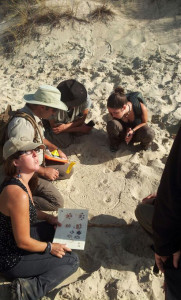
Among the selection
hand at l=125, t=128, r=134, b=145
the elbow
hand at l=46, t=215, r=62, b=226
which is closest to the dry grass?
hand at l=125, t=128, r=134, b=145

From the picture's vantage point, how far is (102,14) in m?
6.07

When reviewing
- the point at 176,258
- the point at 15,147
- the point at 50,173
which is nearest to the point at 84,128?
the point at 50,173

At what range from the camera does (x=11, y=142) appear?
2336mm

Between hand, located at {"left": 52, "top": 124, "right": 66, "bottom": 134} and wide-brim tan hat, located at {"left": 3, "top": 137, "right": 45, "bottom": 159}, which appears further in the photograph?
hand, located at {"left": 52, "top": 124, "right": 66, "bottom": 134}

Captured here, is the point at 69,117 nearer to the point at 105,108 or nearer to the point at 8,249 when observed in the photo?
the point at 105,108

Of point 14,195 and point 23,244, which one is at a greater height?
point 14,195

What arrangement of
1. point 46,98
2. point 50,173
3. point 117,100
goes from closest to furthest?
point 46,98 → point 50,173 → point 117,100

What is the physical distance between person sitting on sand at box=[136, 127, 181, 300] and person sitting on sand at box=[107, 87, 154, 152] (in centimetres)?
206

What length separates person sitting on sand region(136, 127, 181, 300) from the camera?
155 cm

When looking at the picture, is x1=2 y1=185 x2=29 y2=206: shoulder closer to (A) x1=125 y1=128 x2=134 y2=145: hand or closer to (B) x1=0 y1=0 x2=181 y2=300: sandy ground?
(B) x1=0 y1=0 x2=181 y2=300: sandy ground

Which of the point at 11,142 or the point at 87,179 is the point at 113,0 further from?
the point at 11,142

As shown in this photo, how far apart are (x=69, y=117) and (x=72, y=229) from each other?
1.76 metres

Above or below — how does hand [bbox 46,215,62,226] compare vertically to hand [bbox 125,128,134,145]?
below

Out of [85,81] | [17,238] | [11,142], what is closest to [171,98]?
[85,81]
